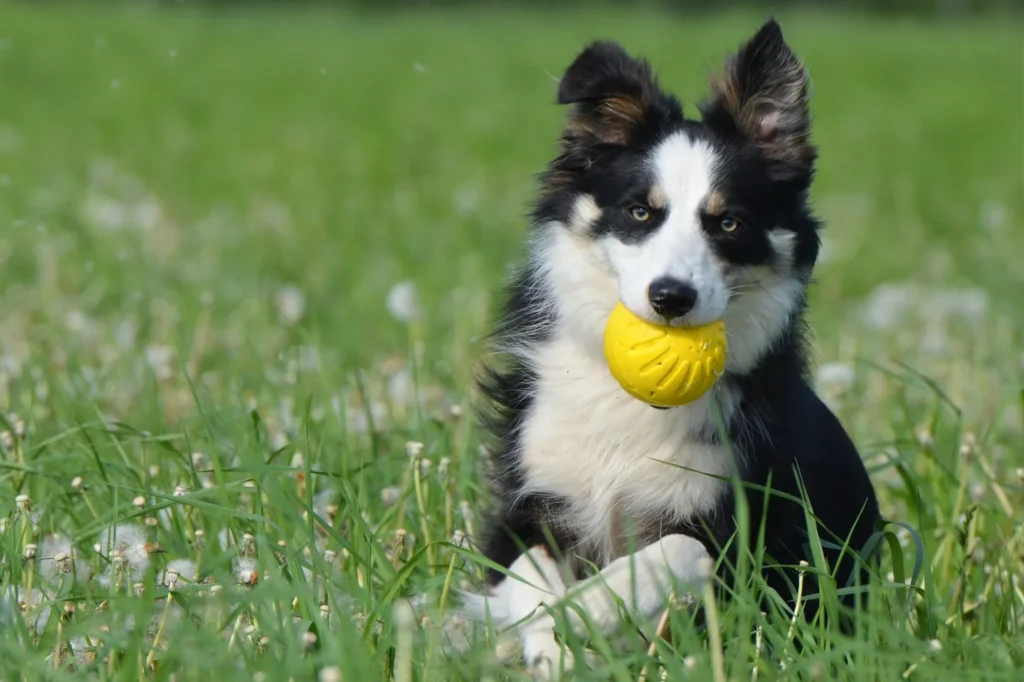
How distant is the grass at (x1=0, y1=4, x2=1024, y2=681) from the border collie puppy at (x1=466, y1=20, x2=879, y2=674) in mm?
204

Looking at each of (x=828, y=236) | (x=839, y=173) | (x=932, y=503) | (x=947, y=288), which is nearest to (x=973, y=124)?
(x=839, y=173)

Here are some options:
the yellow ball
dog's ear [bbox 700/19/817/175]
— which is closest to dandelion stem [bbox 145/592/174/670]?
the yellow ball

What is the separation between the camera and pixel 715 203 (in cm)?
319

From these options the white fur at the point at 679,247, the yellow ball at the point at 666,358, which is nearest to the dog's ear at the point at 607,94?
the white fur at the point at 679,247

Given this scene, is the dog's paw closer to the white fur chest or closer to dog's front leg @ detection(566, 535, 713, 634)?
dog's front leg @ detection(566, 535, 713, 634)

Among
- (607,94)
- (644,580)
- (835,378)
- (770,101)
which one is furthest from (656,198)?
(835,378)

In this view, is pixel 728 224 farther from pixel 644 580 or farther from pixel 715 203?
pixel 644 580

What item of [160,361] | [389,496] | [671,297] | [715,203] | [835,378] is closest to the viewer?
[671,297]

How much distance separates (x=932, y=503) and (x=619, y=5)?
44636 mm

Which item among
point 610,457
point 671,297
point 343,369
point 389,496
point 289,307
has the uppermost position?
point 671,297

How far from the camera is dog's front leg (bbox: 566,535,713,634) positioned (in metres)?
2.91

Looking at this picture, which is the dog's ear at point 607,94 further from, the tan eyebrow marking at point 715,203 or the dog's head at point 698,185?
the tan eyebrow marking at point 715,203

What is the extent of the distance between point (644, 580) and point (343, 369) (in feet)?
9.22

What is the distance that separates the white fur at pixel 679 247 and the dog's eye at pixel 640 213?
5 centimetres
